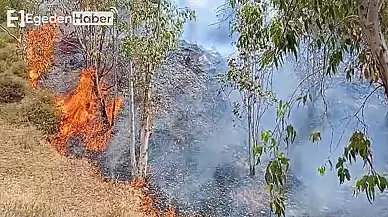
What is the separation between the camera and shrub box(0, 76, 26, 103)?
7191mm

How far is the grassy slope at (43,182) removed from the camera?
4609mm

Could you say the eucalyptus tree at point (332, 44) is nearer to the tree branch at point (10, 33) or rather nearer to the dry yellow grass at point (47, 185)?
the dry yellow grass at point (47, 185)

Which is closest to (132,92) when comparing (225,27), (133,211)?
(133,211)

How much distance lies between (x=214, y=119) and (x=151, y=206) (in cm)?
Answer: 208

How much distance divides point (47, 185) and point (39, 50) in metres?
→ 3.10

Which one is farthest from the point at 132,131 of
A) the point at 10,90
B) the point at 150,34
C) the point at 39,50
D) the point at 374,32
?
the point at 374,32

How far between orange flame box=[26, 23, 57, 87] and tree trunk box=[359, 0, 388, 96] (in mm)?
6469

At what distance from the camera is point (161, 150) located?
6719 mm

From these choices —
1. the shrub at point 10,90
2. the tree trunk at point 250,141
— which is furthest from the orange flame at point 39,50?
the tree trunk at point 250,141

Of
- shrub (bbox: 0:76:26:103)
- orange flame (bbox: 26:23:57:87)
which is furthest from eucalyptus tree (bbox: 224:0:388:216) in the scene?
orange flame (bbox: 26:23:57:87)

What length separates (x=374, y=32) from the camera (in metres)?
1.52

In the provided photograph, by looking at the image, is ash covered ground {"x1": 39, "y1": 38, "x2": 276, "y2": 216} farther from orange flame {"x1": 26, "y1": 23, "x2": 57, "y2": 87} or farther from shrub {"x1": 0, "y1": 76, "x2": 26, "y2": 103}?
shrub {"x1": 0, "y1": 76, "x2": 26, "y2": 103}

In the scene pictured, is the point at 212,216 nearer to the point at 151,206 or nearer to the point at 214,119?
the point at 151,206

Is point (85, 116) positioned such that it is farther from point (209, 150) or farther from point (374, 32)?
point (374, 32)
